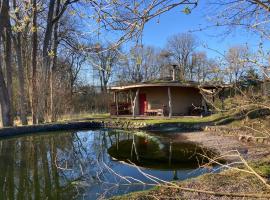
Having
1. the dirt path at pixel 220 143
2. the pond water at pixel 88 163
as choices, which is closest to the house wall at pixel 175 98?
the pond water at pixel 88 163

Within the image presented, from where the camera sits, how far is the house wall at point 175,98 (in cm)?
2491

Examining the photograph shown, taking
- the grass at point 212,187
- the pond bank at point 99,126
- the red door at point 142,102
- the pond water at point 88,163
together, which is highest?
the red door at point 142,102

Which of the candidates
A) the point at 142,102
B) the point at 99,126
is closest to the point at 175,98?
the point at 142,102

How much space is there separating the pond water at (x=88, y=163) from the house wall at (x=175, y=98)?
25.6ft

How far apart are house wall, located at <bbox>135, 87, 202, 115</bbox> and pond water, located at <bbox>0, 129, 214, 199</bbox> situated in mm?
7799

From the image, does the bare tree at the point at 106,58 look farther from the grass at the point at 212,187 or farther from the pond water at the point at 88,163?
the grass at the point at 212,187

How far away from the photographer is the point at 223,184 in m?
5.63

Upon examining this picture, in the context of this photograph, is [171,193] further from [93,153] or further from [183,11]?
[93,153]

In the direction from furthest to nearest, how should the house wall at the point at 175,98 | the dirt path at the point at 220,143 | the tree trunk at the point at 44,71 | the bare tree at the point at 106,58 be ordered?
the house wall at the point at 175,98
the tree trunk at the point at 44,71
the dirt path at the point at 220,143
the bare tree at the point at 106,58

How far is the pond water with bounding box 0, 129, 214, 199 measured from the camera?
6.91 m

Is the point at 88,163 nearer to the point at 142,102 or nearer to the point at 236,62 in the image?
the point at 236,62

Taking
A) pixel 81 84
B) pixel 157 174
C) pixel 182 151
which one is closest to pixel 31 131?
pixel 182 151

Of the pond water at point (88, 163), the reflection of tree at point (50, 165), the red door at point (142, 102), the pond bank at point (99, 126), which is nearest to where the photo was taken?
the pond water at point (88, 163)

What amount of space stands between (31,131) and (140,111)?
1041 centimetres
